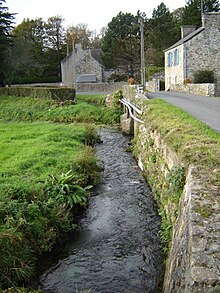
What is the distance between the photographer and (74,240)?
8.46 meters

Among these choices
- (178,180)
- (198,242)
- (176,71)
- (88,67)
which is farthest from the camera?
(88,67)

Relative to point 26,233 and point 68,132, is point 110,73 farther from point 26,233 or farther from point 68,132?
point 26,233

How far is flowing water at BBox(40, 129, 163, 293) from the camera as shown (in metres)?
6.63

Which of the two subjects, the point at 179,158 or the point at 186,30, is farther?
the point at 186,30

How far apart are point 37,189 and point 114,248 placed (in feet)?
9.12

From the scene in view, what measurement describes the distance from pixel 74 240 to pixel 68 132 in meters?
11.6

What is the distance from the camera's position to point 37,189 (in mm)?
9312

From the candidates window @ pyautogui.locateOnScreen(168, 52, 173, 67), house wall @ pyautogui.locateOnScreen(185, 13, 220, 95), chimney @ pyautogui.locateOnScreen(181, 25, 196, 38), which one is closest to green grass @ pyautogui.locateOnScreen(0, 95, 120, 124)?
window @ pyautogui.locateOnScreen(168, 52, 173, 67)

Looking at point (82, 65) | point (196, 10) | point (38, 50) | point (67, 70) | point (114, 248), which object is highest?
point (196, 10)

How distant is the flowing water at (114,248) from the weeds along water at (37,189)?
1.55 ft

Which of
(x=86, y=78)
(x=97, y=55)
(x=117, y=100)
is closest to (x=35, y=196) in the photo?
(x=117, y=100)

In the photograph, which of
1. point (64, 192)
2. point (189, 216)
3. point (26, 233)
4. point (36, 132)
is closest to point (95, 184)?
point (64, 192)

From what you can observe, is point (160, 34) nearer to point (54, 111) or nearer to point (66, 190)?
point (54, 111)

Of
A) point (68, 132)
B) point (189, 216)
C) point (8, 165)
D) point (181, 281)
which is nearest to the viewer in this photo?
point (181, 281)
